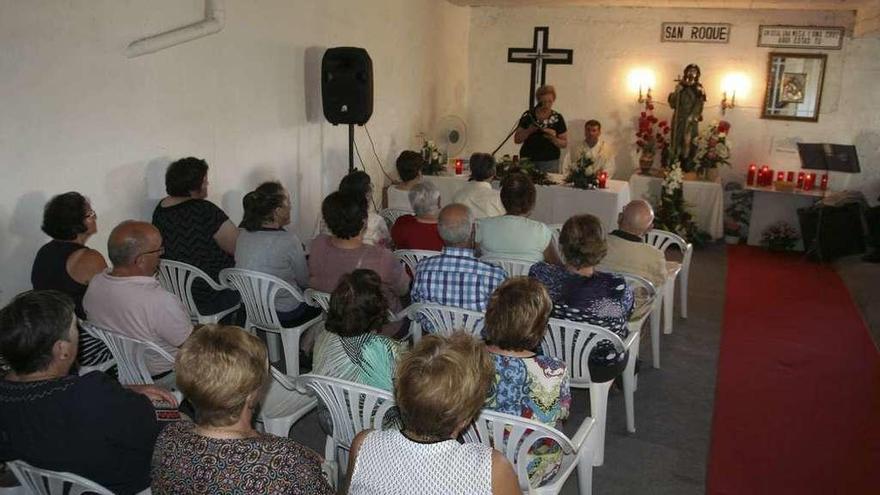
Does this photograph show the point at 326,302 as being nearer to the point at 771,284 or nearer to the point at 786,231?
the point at 771,284

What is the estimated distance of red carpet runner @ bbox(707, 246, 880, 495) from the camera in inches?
130

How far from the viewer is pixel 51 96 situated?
3602 mm

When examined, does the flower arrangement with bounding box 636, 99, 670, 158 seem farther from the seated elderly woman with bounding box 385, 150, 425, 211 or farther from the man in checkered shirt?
the man in checkered shirt

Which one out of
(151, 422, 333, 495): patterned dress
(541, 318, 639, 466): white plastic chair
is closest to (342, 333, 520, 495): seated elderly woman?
(151, 422, 333, 495): patterned dress

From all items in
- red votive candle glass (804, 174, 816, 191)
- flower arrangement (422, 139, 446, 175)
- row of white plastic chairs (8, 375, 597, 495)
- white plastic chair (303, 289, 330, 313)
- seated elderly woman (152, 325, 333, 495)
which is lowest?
row of white plastic chairs (8, 375, 597, 495)

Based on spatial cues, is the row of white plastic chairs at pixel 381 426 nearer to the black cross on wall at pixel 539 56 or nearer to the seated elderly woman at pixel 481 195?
the seated elderly woman at pixel 481 195

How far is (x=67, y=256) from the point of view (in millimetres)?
3158

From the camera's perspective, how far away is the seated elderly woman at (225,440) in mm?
1745

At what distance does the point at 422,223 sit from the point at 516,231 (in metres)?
0.55

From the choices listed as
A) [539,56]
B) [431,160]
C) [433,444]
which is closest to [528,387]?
[433,444]

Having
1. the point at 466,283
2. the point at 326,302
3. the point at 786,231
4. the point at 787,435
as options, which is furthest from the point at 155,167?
the point at 786,231

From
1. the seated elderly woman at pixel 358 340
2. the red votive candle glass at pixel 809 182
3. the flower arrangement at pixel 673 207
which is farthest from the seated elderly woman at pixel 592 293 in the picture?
the red votive candle glass at pixel 809 182

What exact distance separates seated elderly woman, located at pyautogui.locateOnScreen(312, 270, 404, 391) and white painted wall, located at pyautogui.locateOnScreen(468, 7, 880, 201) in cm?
658

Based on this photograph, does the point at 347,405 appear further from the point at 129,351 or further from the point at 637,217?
the point at 637,217
